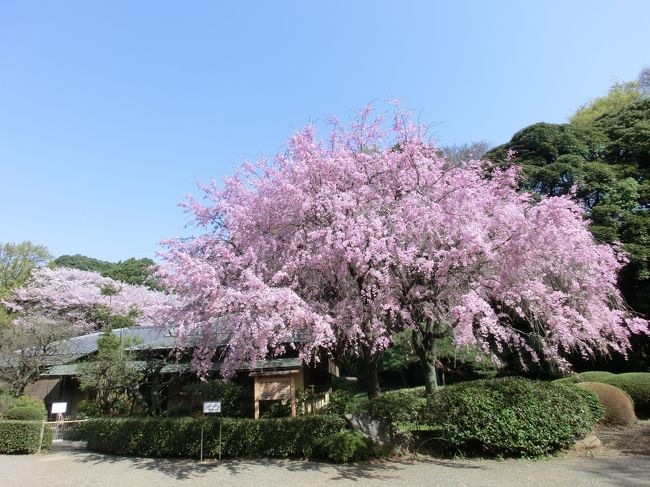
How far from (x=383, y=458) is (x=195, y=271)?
519 cm

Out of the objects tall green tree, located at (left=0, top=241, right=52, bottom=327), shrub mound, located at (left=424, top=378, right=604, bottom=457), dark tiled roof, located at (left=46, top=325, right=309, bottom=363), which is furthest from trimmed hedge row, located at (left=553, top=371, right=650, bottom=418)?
tall green tree, located at (left=0, top=241, right=52, bottom=327)

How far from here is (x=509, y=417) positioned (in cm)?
803

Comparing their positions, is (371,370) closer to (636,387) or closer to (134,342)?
(636,387)

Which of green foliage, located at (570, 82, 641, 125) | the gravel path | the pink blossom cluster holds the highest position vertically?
green foliage, located at (570, 82, 641, 125)

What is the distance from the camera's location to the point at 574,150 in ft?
64.7

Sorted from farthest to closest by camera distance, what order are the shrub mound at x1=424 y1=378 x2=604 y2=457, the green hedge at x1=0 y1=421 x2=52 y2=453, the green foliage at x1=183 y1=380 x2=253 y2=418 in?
the green hedge at x1=0 y1=421 x2=52 y2=453
the green foliage at x1=183 y1=380 x2=253 y2=418
the shrub mound at x1=424 y1=378 x2=604 y2=457

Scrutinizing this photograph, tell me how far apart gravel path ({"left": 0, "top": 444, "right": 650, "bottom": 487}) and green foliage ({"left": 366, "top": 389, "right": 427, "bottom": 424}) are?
0.81 meters

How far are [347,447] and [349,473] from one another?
67cm

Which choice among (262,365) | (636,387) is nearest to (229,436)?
(262,365)

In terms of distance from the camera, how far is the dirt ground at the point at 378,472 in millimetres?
6793

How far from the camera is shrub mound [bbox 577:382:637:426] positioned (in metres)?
10.8

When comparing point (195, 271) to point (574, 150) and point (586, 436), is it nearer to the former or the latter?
point (586, 436)

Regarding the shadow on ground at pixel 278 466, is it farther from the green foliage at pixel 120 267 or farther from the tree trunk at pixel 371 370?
the green foliage at pixel 120 267

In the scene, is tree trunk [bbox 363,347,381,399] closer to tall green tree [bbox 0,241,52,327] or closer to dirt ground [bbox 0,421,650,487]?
dirt ground [bbox 0,421,650,487]
